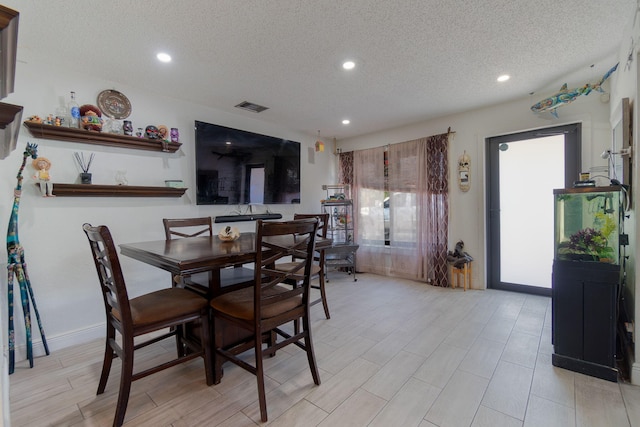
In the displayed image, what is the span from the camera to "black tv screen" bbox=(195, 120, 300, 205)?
133 inches

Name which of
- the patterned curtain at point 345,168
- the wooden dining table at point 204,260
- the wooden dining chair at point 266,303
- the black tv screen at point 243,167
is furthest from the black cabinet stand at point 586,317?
the patterned curtain at point 345,168

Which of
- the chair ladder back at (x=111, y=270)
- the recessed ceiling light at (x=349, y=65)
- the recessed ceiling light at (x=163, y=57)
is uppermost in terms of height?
the recessed ceiling light at (x=349, y=65)

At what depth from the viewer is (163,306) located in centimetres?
174

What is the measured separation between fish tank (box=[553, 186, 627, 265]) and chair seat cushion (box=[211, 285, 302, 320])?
1.99 meters


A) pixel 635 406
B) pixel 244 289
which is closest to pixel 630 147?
pixel 635 406

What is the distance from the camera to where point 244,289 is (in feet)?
6.51

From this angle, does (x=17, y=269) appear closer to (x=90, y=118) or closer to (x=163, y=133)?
(x=90, y=118)

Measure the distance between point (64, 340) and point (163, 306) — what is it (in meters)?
1.56

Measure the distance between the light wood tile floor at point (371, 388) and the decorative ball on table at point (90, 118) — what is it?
194 centimetres

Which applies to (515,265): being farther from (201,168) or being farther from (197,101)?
(197,101)

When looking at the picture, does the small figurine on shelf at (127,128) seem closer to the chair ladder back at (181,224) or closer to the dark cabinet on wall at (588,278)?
the chair ladder back at (181,224)

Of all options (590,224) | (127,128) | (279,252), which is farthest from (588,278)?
(127,128)

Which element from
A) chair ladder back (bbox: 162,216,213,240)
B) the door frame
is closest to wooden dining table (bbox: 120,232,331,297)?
chair ladder back (bbox: 162,216,213,240)

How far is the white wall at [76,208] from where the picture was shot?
2.36m
